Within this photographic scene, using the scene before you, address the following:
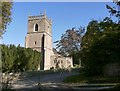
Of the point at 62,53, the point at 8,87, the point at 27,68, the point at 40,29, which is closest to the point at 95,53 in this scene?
the point at 8,87

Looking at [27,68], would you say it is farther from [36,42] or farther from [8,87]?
[8,87]

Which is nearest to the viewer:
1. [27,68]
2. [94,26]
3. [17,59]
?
[94,26]

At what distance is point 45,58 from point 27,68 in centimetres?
2513

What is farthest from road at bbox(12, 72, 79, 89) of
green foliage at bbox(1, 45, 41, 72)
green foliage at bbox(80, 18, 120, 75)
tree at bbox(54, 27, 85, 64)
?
tree at bbox(54, 27, 85, 64)

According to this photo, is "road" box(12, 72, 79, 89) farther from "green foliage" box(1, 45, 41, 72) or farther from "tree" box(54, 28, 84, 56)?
"tree" box(54, 28, 84, 56)

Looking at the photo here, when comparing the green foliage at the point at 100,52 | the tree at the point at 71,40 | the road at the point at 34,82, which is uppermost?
the tree at the point at 71,40

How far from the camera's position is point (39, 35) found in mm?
74562

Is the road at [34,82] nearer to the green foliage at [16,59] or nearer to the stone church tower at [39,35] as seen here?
the green foliage at [16,59]

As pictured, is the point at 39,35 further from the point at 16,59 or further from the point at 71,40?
the point at 16,59

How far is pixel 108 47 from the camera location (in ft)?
76.4

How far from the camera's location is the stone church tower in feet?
240

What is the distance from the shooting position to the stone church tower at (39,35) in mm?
73000

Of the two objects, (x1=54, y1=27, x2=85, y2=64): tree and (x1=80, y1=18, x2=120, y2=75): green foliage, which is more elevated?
(x1=54, y1=27, x2=85, y2=64): tree

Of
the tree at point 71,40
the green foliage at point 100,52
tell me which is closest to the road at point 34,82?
the green foliage at point 100,52
